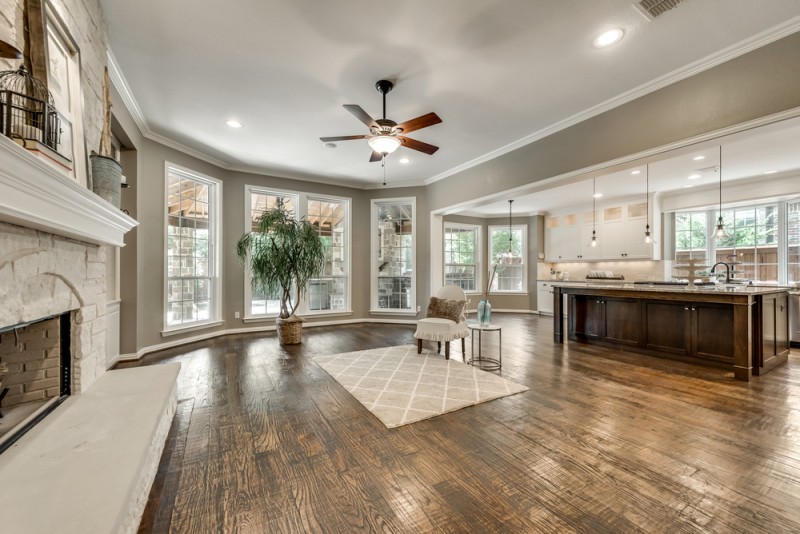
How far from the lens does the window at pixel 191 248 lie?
15.8 feet

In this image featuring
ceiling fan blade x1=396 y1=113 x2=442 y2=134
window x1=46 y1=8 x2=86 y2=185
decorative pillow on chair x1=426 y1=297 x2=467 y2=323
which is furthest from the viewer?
decorative pillow on chair x1=426 y1=297 x2=467 y2=323

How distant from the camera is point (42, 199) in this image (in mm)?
1305

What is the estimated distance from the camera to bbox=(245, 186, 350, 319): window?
6.07m

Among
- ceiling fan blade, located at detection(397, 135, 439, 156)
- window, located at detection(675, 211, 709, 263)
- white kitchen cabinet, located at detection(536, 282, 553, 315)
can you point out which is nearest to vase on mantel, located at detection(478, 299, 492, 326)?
ceiling fan blade, located at detection(397, 135, 439, 156)

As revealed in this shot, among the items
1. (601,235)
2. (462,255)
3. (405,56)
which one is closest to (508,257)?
(462,255)

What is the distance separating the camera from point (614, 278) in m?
7.50

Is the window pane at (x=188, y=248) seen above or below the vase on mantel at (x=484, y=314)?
above

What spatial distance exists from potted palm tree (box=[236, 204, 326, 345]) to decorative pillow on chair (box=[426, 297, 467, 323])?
6.44 feet

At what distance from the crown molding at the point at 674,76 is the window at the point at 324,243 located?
3507mm

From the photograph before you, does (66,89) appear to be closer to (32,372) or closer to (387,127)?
(32,372)

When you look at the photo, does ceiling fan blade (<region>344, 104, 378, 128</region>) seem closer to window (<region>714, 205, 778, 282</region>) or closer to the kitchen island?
the kitchen island

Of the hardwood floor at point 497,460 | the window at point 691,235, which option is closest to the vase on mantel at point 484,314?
the hardwood floor at point 497,460

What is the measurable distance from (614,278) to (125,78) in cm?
892

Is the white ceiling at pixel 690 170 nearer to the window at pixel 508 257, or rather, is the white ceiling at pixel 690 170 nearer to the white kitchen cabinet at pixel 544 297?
the window at pixel 508 257
